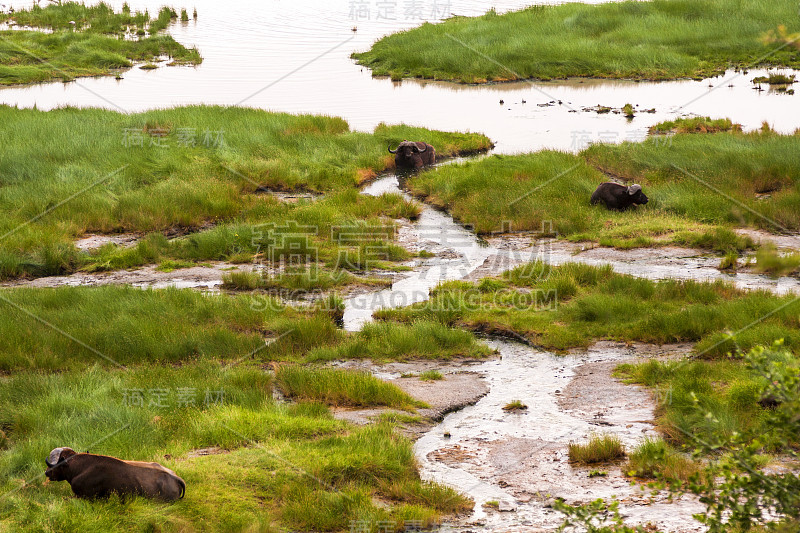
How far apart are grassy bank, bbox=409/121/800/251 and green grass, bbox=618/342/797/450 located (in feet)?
18.8

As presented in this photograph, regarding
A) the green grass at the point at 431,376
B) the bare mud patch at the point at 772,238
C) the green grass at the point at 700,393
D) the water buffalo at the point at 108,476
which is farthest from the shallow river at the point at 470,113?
the water buffalo at the point at 108,476

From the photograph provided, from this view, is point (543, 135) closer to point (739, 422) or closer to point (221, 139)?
point (221, 139)

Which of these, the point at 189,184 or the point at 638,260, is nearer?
the point at 638,260

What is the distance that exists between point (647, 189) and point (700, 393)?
965 centimetres

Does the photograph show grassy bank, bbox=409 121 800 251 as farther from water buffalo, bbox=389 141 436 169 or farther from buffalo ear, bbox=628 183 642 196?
water buffalo, bbox=389 141 436 169

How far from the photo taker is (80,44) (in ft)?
124

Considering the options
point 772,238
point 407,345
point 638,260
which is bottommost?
point 407,345

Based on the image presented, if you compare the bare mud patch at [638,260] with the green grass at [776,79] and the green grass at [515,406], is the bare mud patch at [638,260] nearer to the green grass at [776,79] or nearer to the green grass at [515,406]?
the green grass at [515,406]

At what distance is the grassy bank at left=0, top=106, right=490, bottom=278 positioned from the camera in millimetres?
15836

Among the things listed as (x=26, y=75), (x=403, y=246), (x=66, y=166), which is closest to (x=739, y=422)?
(x=403, y=246)

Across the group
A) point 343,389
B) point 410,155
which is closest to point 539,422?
point 343,389

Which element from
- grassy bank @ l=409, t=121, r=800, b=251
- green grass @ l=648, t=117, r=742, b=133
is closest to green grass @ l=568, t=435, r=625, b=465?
grassy bank @ l=409, t=121, r=800, b=251

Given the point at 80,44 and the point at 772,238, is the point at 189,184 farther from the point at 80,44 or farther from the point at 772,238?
the point at 80,44

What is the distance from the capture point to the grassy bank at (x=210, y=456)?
693 centimetres
